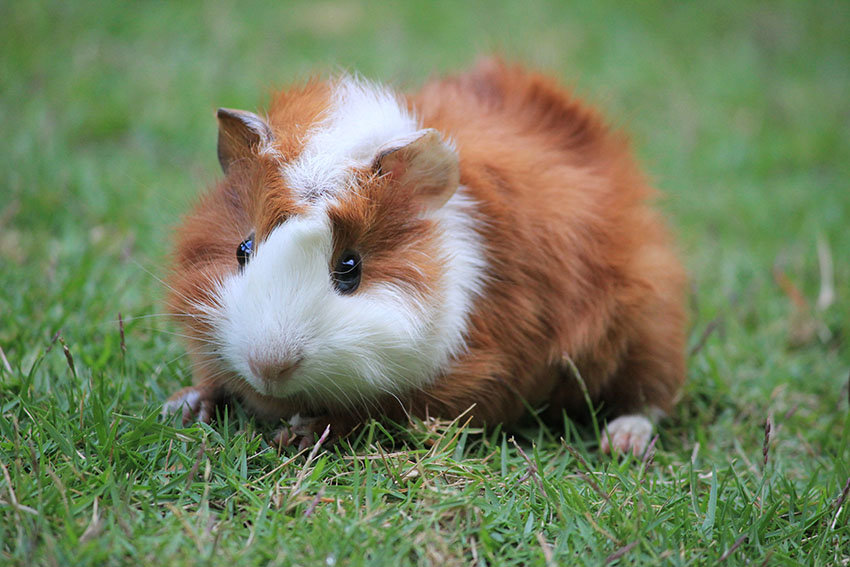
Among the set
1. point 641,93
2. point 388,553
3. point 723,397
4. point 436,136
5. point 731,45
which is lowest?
point 388,553

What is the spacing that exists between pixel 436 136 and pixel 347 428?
1.03 meters

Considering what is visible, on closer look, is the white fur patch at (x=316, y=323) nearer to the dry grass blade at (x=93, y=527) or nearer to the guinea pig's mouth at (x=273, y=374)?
the guinea pig's mouth at (x=273, y=374)

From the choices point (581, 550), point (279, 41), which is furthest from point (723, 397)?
point (279, 41)

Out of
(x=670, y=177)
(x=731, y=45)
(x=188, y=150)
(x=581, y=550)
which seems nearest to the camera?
(x=581, y=550)

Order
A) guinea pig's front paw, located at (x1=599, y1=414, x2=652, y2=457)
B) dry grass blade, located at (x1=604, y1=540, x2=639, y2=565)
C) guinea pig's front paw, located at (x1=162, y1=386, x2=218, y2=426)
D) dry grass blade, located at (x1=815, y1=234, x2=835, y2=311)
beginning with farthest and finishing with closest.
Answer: dry grass blade, located at (x1=815, y1=234, x2=835, y2=311)
guinea pig's front paw, located at (x1=599, y1=414, x2=652, y2=457)
guinea pig's front paw, located at (x1=162, y1=386, x2=218, y2=426)
dry grass blade, located at (x1=604, y1=540, x2=639, y2=565)

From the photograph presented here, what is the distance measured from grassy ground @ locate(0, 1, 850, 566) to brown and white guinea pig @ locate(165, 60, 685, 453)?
0.23 meters

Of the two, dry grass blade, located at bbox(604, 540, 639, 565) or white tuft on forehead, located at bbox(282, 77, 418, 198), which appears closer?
dry grass blade, located at bbox(604, 540, 639, 565)

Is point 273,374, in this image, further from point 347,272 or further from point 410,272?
point 410,272

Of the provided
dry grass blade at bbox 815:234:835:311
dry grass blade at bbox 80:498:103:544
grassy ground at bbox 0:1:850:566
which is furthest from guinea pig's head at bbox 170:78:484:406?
dry grass blade at bbox 815:234:835:311

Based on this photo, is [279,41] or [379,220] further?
[279,41]

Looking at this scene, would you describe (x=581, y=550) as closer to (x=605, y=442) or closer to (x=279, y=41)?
(x=605, y=442)

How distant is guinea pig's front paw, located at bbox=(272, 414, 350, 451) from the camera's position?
2609 millimetres

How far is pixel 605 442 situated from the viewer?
3.28 meters

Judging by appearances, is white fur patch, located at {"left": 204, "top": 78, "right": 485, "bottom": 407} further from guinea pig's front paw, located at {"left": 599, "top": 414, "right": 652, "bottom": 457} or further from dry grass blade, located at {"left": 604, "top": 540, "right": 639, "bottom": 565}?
guinea pig's front paw, located at {"left": 599, "top": 414, "right": 652, "bottom": 457}
